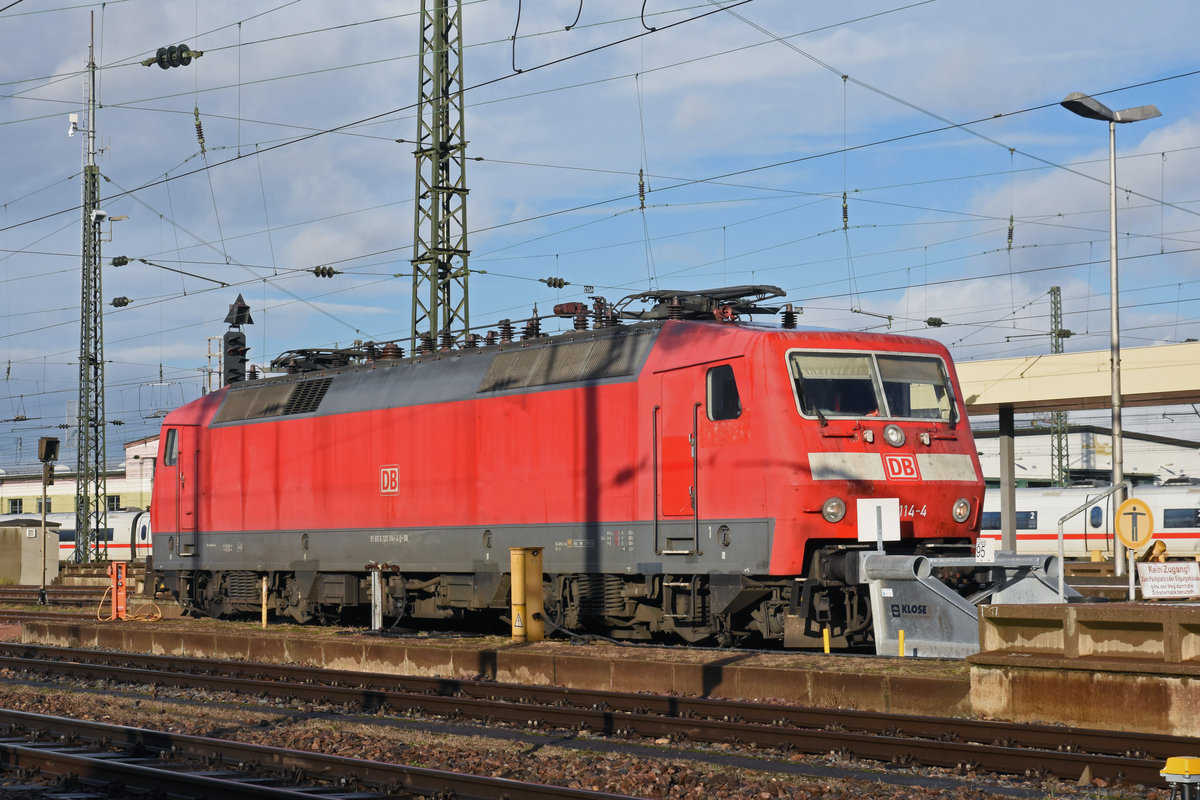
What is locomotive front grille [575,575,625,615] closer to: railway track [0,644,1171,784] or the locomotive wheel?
railway track [0,644,1171,784]

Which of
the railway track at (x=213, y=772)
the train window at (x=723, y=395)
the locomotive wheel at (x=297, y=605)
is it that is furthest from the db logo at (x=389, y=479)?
the railway track at (x=213, y=772)

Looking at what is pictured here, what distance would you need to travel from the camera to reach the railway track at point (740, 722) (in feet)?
34.7

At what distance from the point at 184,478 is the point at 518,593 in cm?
1161

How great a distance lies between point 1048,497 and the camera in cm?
4666

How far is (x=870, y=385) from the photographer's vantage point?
1739 cm

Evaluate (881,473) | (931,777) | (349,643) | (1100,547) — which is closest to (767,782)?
(931,777)

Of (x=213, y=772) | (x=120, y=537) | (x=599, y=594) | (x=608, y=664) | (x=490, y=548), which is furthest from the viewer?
(x=120, y=537)

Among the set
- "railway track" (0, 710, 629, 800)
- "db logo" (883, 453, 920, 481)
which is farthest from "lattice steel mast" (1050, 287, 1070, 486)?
"railway track" (0, 710, 629, 800)

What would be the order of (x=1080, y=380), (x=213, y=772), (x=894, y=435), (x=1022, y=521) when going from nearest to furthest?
(x=213, y=772) → (x=894, y=435) → (x=1080, y=380) → (x=1022, y=521)

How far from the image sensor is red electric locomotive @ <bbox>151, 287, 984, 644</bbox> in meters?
16.7

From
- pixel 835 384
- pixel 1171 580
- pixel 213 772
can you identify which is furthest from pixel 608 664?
pixel 1171 580

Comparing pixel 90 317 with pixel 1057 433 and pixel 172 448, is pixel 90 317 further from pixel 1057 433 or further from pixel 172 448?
pixel 1057 433

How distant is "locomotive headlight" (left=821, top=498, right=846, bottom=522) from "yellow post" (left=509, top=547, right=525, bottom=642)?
462 centimetres

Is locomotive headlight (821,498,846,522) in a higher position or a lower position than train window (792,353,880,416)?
lower
